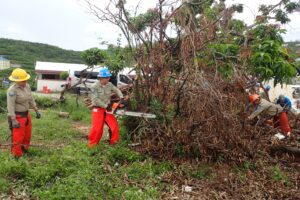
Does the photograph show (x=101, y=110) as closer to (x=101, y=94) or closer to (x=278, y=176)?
(x=101, y=94)

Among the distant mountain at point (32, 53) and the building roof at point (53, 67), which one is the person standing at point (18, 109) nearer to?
the building roof at point (53, 67)

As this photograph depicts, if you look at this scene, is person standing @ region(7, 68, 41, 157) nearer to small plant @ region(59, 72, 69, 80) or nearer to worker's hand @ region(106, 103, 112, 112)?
worker's hand @ region(106, 103, 112, 112)

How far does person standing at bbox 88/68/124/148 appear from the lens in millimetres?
6312

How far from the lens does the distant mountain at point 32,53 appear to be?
4544 centimetres

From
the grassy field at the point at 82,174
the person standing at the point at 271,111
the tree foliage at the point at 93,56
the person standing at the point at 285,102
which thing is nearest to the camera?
the grassy field at the point at 82,174

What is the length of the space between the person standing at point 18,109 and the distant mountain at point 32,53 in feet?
127

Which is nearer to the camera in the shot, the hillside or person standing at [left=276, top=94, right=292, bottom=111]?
the hillside

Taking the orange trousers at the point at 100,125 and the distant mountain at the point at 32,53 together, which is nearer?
the orange trousers at the point at 100,125

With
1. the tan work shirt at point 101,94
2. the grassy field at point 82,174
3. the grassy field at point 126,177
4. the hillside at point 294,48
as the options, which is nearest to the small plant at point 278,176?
the grassy field at point 126,177

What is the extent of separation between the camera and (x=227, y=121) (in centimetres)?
555

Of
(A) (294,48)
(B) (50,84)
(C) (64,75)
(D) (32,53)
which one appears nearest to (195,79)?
(A) (294,48)

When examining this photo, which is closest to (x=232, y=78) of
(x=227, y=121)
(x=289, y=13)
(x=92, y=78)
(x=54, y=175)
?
(x=227, y=121)

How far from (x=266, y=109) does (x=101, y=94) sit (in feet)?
10.7

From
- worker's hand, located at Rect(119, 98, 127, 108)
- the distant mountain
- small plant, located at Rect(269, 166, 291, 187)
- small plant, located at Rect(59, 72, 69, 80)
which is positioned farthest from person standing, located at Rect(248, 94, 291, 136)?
the distant mountain
